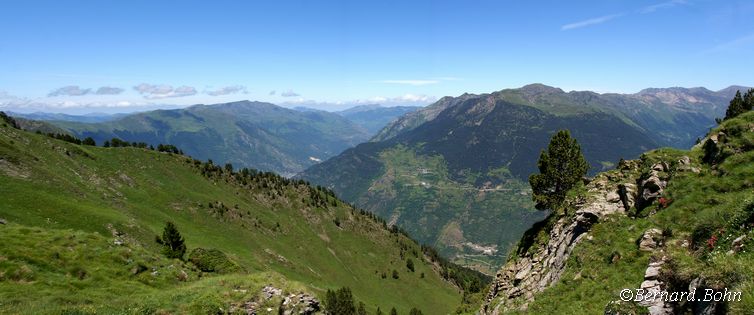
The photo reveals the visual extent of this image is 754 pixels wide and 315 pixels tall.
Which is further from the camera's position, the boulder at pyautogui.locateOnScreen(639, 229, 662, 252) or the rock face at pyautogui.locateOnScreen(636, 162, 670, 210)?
the rock face at pyautogui.locateOnScreen(636, 162, 670, 210)

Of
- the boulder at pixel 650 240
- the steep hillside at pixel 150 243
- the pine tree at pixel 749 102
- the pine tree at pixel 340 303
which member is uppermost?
the pine tree at pixel 749 102

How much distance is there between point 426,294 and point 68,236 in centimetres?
17195

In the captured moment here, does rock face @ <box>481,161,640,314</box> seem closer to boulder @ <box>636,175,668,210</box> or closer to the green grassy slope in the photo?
boulder @ <box>636,175,668,210</box>

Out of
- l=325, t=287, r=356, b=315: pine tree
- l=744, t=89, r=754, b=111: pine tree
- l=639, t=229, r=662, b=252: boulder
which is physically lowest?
l=325, t=287, r=356, b=315: pine tree

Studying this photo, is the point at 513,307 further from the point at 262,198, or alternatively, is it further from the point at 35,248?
the point at 262,198

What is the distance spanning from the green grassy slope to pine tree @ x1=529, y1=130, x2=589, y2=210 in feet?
62.8

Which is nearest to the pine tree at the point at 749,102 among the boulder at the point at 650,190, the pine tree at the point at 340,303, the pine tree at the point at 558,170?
the pine tree at the point at 558,170

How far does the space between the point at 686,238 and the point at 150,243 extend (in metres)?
85.1

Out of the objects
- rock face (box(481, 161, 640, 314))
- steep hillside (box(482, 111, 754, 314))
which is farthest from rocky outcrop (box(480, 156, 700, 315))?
steep hillside (box(482, 111, 754, 314))

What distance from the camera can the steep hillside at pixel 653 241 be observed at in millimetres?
16203

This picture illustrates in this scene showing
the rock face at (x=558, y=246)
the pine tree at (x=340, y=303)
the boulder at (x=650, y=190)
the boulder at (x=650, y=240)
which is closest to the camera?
the boulder at (x=650, y=240)

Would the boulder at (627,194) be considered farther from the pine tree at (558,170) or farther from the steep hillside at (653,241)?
the pine tree at (558,170)

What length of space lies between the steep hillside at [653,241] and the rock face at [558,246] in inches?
5.9

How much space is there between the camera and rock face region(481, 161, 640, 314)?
37.7m
